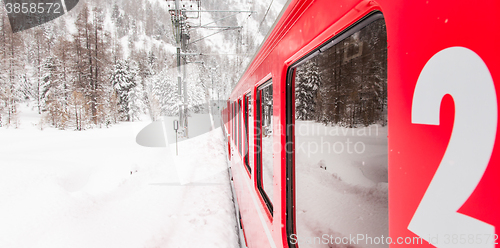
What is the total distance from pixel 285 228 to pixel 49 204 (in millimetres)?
4828

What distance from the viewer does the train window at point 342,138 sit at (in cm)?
163

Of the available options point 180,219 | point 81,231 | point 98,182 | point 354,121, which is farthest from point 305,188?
point 98,182

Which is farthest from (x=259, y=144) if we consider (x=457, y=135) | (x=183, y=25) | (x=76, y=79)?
(x=76, y=79)

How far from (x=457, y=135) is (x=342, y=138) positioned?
361cm

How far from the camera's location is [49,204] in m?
4.21

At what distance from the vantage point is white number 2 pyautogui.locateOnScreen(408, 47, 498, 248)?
369mm

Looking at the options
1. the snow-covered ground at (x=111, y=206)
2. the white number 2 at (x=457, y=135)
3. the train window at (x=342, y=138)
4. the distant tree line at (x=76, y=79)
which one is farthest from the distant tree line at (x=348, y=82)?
the distant tree line at (x=76, y=79)

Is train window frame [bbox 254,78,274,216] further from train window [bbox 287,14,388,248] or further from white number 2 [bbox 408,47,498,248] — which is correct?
white number 2 [bbox 408,47,498,248]

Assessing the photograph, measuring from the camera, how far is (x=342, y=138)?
3824 millimetres

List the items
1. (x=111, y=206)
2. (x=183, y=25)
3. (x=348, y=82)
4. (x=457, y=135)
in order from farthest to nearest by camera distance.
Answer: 1. (x=183, y=25)
2. (x=111, y=206)
3. (x=348, y=82)
4. (x=457, y=135)

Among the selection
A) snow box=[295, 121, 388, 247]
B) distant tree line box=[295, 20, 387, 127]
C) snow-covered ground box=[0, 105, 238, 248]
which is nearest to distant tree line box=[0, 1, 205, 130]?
snow-covered ground box=[0, 105, 238, 248]

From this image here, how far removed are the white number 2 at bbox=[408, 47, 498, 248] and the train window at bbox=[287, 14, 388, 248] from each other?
556mm

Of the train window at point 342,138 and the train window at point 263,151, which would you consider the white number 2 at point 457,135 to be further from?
the train window at point 263,151

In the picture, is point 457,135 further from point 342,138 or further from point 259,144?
point 342,138
